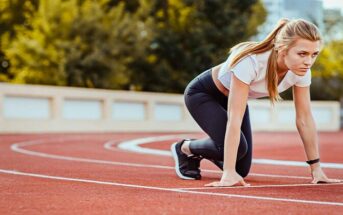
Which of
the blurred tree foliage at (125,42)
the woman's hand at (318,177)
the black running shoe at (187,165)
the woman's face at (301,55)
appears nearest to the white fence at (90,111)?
the blurred tree foliage at (125,42)

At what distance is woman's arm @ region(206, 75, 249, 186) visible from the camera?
7172mm

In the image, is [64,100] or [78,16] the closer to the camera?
[64,100]

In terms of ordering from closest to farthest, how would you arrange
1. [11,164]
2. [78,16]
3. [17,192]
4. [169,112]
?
[17,192] < [11,164] < [169,112] < [78,16]

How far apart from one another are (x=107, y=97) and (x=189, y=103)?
2289cm

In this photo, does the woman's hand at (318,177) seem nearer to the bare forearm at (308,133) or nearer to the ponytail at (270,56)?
the bare forearm at (308,133)

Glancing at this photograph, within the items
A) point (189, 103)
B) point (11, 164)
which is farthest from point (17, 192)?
point (11, 164)

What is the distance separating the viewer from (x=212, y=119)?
26.2 feet

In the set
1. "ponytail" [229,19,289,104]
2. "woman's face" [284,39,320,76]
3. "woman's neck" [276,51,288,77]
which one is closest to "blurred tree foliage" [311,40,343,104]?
"woman's neck" [276,51,288,77]

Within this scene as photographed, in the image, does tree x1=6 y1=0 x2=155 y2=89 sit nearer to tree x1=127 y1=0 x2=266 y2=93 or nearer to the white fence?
tree x1=127 y1=0 x2=266 y2=93

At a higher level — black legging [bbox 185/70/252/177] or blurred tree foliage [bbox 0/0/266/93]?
black legging [bbox 185/70/252/177]

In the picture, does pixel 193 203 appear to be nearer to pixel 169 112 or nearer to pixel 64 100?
pixel 64 100

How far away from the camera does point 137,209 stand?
5.78 meters

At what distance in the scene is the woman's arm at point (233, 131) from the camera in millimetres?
7172

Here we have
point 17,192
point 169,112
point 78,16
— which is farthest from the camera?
point 78,16
